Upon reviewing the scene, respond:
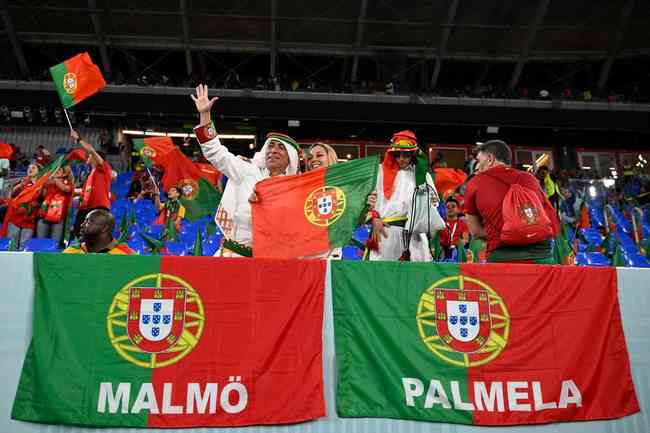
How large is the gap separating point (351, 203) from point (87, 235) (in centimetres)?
187

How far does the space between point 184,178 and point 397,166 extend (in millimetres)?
5722

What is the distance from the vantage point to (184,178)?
9250mm

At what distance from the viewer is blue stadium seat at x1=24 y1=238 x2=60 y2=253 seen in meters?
5.98

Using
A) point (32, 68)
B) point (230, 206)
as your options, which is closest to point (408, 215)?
point (230, 206)

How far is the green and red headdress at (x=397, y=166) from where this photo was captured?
14.3 feet

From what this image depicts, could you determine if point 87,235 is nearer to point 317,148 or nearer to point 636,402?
point 317,148

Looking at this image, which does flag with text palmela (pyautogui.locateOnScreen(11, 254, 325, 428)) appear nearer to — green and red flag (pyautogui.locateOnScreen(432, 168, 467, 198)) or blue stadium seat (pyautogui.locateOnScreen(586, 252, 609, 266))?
blue stadium seat (pyautogui.locateOnScreen(586, 252, 609, 266))

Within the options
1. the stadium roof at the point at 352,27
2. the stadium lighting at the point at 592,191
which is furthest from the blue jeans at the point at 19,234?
the stadium lighting at the point at 592,191

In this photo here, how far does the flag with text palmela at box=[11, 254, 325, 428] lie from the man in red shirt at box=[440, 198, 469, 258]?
5185 millimetres

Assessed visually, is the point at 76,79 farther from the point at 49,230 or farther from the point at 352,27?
the point at 352,27

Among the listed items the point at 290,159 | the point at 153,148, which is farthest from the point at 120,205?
the point at 290,159

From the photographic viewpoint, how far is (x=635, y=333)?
2.97m

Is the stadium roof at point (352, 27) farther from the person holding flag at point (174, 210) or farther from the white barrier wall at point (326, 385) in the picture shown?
the white barrier wall at point (326, 385)

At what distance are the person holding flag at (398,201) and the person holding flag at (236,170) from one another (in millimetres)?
842
